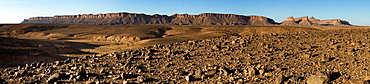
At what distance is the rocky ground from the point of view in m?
5.60

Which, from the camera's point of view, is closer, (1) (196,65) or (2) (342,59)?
(2) (342,59)

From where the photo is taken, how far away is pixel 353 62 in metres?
6.29

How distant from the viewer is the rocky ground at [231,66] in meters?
5.60

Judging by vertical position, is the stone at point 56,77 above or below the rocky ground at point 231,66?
below

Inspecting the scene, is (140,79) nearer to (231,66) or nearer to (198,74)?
(198,74)

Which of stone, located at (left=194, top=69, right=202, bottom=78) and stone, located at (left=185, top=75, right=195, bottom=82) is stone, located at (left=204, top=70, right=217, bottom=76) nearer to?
stone, located at (left=194, top=69, right=202, bottom=78)

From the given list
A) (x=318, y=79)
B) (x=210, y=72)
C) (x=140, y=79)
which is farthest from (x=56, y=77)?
(x=318, y=79)

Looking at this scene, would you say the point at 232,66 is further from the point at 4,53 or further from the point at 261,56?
the point at 4,53

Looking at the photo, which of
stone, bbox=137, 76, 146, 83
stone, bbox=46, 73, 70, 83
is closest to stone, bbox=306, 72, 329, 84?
stone, bbox=137, 76, 146, 83

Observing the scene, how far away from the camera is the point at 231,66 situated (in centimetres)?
681

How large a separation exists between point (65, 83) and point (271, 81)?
194 inches

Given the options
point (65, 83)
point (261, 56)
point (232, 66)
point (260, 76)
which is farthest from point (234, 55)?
point (65, 83)

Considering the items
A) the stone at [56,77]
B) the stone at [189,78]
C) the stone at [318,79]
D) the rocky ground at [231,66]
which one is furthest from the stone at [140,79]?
the stone at [318,79]

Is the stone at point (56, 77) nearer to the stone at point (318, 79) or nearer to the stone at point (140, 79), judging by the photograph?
the stone at point (140, 79)
